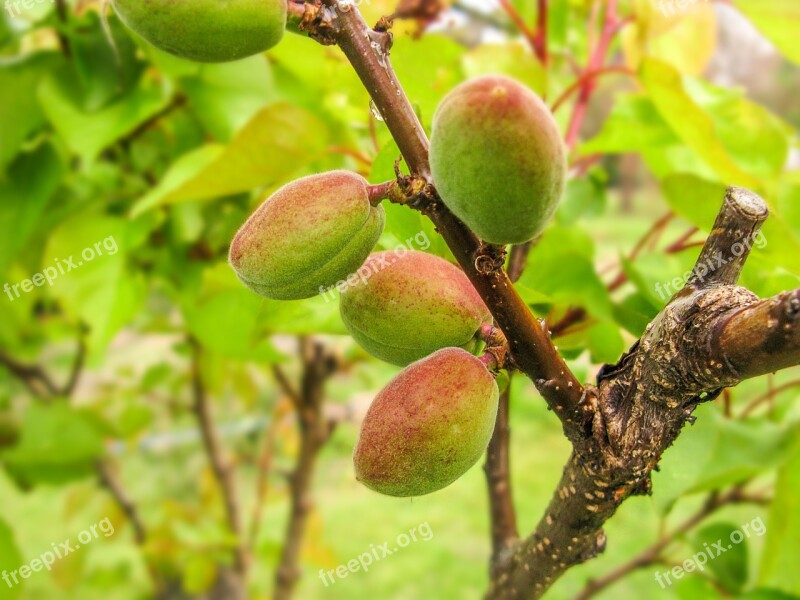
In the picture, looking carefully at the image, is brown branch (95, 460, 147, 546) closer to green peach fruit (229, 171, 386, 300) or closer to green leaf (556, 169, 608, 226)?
green leaf (556, 169, 608, 226)

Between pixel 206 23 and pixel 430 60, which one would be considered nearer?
pixel 206 23

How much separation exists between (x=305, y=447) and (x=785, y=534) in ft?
3.27

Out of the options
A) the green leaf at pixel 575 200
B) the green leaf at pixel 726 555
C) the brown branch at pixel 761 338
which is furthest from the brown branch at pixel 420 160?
the green leaf at pixel 726 555

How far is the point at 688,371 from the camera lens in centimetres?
40

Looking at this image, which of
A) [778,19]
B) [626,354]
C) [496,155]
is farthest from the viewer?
[778,19]

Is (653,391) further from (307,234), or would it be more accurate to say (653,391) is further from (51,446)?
(51,446)

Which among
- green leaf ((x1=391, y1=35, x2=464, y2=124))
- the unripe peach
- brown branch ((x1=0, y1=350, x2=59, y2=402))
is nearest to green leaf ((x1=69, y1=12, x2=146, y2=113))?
green leaf ((x1=391, y1=35, x2=464, y2=124))

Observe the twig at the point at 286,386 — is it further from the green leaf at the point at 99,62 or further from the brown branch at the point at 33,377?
the green leaf at the point at 99,62

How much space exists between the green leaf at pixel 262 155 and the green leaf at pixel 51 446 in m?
0.84

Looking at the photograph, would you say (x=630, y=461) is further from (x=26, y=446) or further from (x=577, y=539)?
(x=26, y=446)

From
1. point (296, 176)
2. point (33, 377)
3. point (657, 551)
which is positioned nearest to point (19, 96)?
point (296, 176)

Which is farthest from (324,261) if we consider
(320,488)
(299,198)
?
(320,488)

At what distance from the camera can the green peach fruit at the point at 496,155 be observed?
343 mm

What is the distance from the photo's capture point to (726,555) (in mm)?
927
